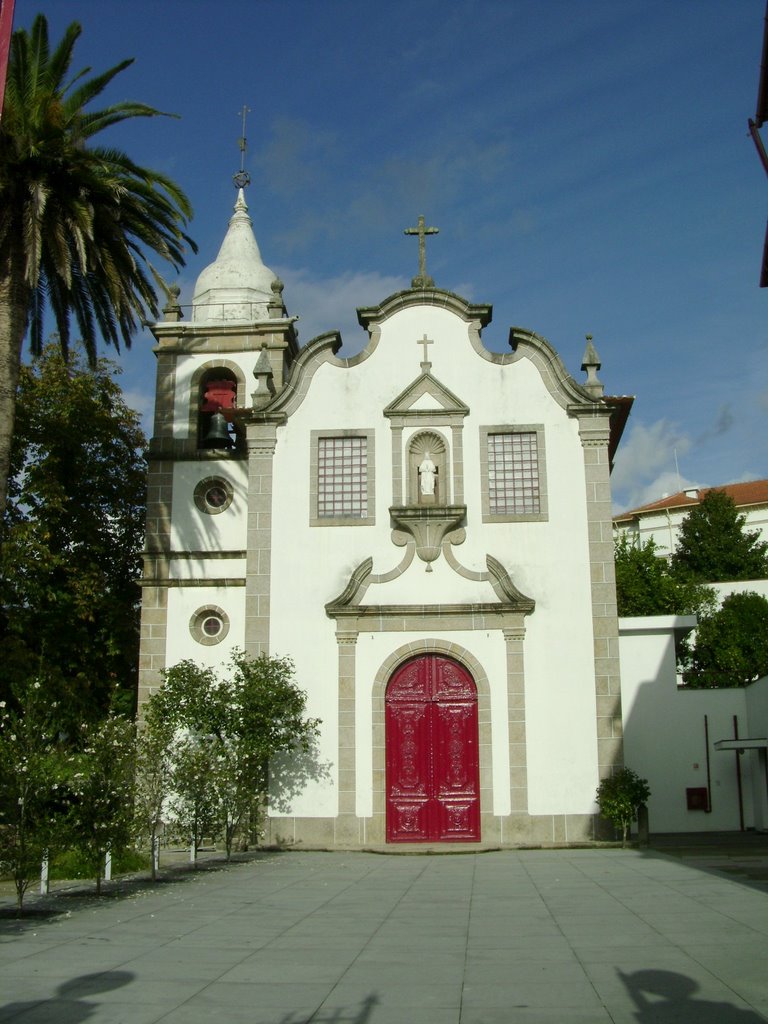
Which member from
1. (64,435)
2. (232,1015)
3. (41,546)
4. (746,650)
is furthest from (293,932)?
(746,650)

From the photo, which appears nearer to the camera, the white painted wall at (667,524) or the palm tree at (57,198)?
the palm tree at (57,198)

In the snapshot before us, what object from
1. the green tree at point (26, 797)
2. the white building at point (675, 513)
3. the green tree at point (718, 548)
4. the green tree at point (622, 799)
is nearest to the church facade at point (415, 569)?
the green tree at point (622, 799)

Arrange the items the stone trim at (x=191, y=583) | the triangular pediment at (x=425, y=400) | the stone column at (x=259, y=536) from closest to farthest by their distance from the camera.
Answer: the stone column at (x=259, y=536) < the triangular pediment at (x=425, y=400) < the stone trim at (x=191, y=583)

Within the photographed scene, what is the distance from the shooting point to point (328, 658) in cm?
2097

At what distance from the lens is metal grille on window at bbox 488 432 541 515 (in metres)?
21.6

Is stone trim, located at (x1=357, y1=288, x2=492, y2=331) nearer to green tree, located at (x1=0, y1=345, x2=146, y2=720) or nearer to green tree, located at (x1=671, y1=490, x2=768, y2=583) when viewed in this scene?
green tree, located at (x1=0, y1=345, x2=146, y2=720)

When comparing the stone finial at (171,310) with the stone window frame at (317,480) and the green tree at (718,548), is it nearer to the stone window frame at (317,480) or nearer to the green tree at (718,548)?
the stone window frame at (317,480)

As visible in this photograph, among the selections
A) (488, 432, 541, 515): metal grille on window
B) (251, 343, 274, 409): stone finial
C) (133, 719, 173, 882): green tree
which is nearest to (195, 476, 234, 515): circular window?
(251, 343, 274, 409): stone finial

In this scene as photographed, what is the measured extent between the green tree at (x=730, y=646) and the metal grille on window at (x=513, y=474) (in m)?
23.6

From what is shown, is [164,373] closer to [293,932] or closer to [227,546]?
[227,546]

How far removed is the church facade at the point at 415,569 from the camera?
20.3 m

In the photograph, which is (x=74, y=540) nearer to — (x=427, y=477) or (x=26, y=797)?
(x=427, y=477)

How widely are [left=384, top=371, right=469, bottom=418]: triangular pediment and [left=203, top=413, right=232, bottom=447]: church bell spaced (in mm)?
3753

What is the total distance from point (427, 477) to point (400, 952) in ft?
43.4
